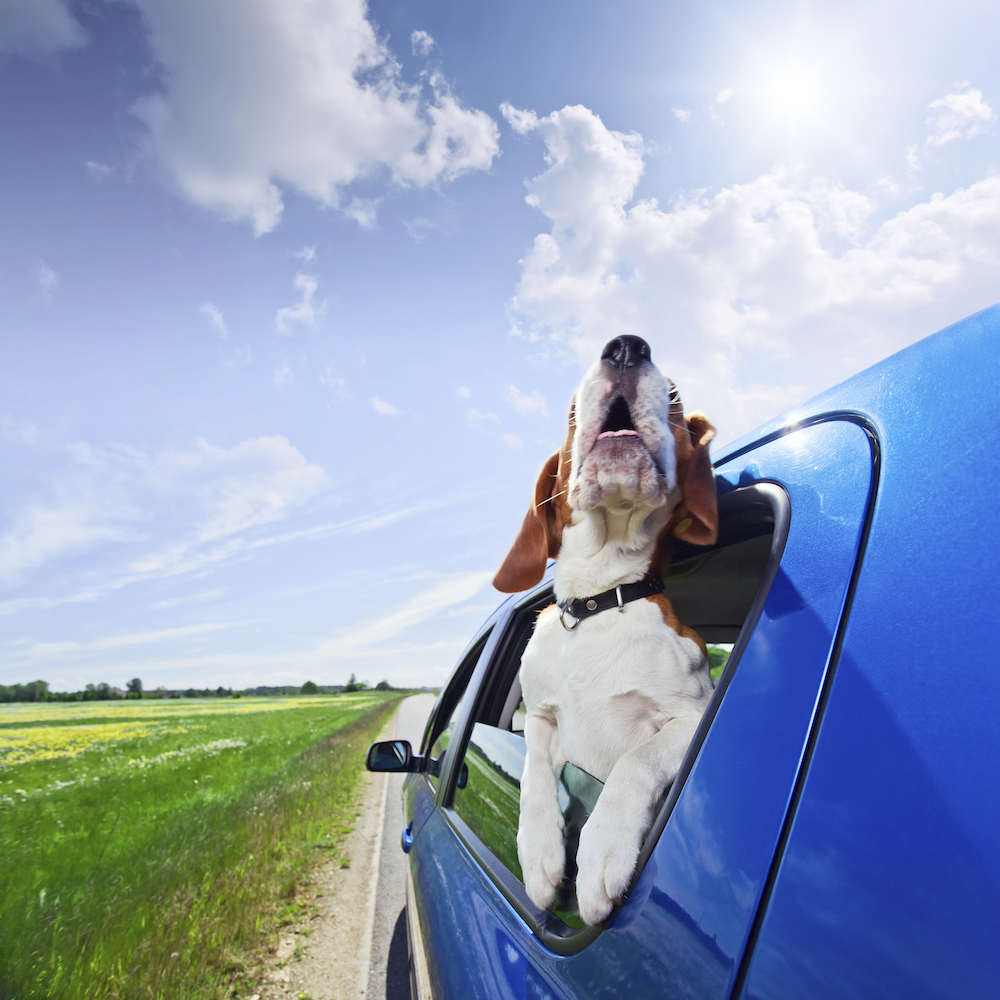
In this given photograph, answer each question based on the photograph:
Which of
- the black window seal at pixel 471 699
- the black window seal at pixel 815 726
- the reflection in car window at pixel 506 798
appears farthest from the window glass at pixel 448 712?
the black window seal at pixel 815 726

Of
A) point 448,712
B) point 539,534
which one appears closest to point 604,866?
point 539,534

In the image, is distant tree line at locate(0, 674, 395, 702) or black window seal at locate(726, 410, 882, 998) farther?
distant tree line at locate(0, 674, 395, 702)

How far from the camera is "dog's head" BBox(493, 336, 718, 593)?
1.76 m

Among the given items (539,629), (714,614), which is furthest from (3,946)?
(714,614)

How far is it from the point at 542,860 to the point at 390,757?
6.80ft

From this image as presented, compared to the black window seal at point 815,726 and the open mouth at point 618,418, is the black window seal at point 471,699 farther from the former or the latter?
the black window seal at point 815,726

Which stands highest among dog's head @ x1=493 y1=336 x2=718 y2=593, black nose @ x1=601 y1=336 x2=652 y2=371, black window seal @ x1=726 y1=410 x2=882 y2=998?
black nose @ x1=601 y1=336 x2=652 y2=371

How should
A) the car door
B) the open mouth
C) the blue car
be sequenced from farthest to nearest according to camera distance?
the open mouth → the car door → the blue car

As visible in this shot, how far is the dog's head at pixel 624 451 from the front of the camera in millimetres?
1764

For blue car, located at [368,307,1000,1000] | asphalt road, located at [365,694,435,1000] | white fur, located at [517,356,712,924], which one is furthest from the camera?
asphalt road, located at [365,694,435,1000]

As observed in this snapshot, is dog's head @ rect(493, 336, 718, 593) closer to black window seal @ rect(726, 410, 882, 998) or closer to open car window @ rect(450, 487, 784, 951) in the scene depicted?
open car window @ rect(450, 487, 784, 951)

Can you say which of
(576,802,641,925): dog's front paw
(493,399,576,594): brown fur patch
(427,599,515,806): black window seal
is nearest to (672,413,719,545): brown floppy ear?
(493,399,576,594): brown fur patch

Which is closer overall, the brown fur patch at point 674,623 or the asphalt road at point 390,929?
the brown fur patch at point 674,623

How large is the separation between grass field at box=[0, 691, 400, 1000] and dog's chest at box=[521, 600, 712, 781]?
3.15 meters
